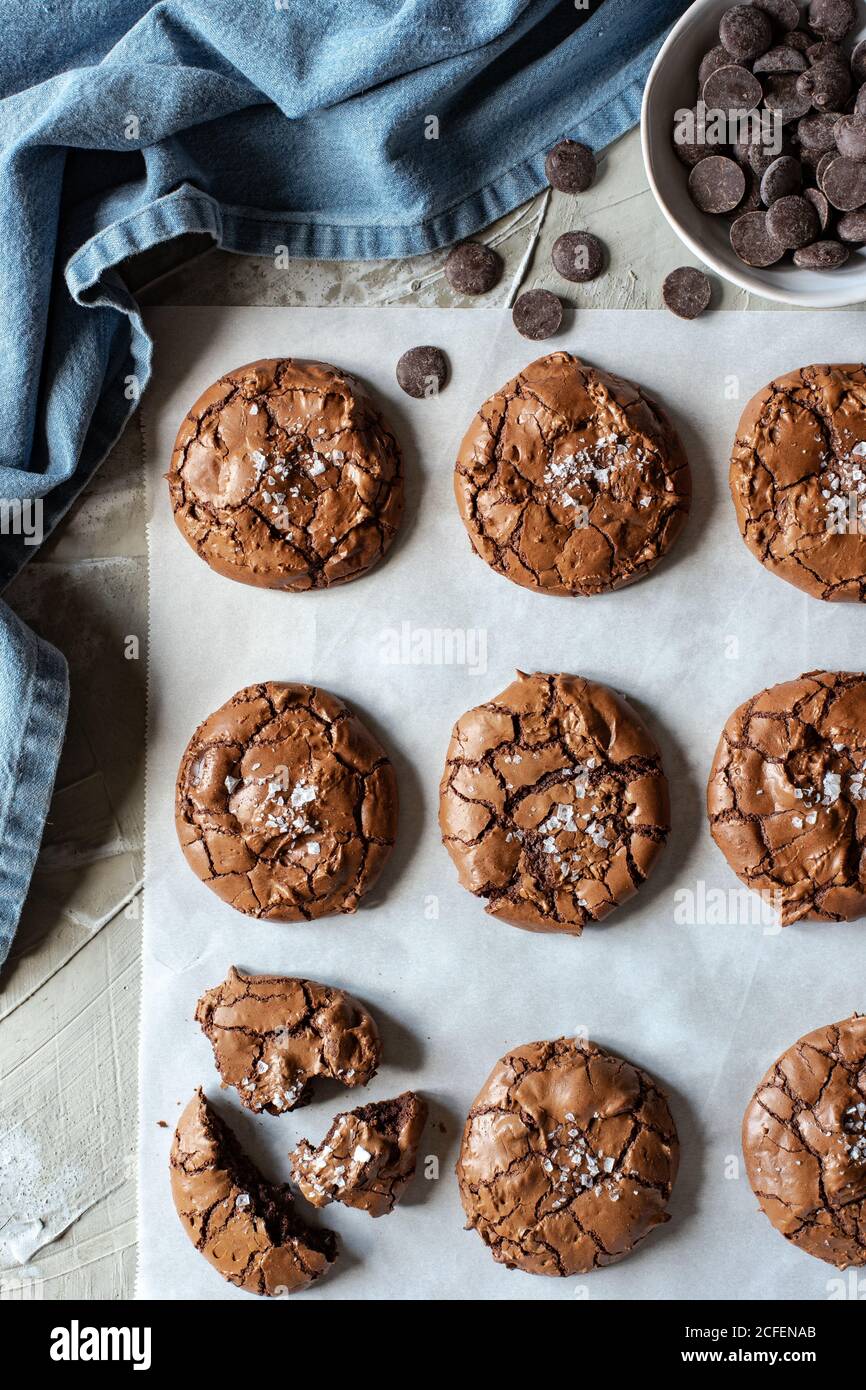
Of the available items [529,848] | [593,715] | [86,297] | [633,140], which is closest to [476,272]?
[633,140]

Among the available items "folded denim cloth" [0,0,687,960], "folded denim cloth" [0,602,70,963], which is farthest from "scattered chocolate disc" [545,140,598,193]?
"folded denim cloth" [0,602,70,963]

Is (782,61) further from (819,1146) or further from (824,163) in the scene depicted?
(819,1146)

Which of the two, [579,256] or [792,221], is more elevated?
[792,221]

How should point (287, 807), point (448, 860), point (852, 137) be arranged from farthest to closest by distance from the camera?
point (448, 860) → point (287, 807) → point (852, 137)

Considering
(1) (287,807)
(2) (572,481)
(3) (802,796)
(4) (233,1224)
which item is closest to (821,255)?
(2) (572,481)

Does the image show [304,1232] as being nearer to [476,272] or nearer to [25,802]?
[25,802]

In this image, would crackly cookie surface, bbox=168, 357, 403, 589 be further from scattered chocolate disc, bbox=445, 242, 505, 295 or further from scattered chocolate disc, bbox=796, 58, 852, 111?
scattered chocolate disc, bbox=796, 58, 852, 111
